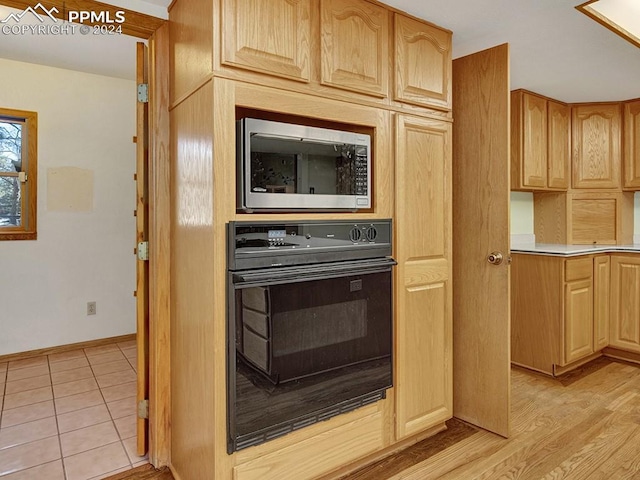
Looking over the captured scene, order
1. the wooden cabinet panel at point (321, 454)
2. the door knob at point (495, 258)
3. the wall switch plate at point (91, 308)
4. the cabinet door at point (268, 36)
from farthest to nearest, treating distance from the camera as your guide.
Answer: the wall switch plate at point (91, 308) → the door knob at point (495, 258) → the wooden cabinet panel at point (321, 454) → the cabinet door at point (268, 36)

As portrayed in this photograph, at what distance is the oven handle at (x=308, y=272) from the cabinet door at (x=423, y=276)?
6.2 inches

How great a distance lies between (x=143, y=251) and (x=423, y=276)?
53.0 inches

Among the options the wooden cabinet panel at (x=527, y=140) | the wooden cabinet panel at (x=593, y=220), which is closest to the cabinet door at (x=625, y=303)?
the wooden cabinet panel at (x=593, y=220)

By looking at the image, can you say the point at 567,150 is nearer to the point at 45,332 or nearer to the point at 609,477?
the point at 609,477

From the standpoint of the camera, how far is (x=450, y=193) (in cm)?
216

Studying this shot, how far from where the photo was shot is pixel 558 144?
3592 mm

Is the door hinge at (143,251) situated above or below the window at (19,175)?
below

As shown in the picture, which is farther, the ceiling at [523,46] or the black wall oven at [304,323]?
the ceiling at [523,46]

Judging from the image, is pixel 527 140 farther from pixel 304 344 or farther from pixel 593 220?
pixel 304 344

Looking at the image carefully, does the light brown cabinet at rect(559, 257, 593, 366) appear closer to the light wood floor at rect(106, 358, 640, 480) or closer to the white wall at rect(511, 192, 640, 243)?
the light wood floor at rect(106, 358, 640, 480)

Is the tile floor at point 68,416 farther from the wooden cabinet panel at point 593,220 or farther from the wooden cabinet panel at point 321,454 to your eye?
the wooden cabinet panel at point 593,220

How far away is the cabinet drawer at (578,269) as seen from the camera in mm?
3002

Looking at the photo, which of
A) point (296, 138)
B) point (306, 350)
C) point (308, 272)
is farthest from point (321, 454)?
point (296, 138)

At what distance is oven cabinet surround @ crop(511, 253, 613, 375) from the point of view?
3.00 m
